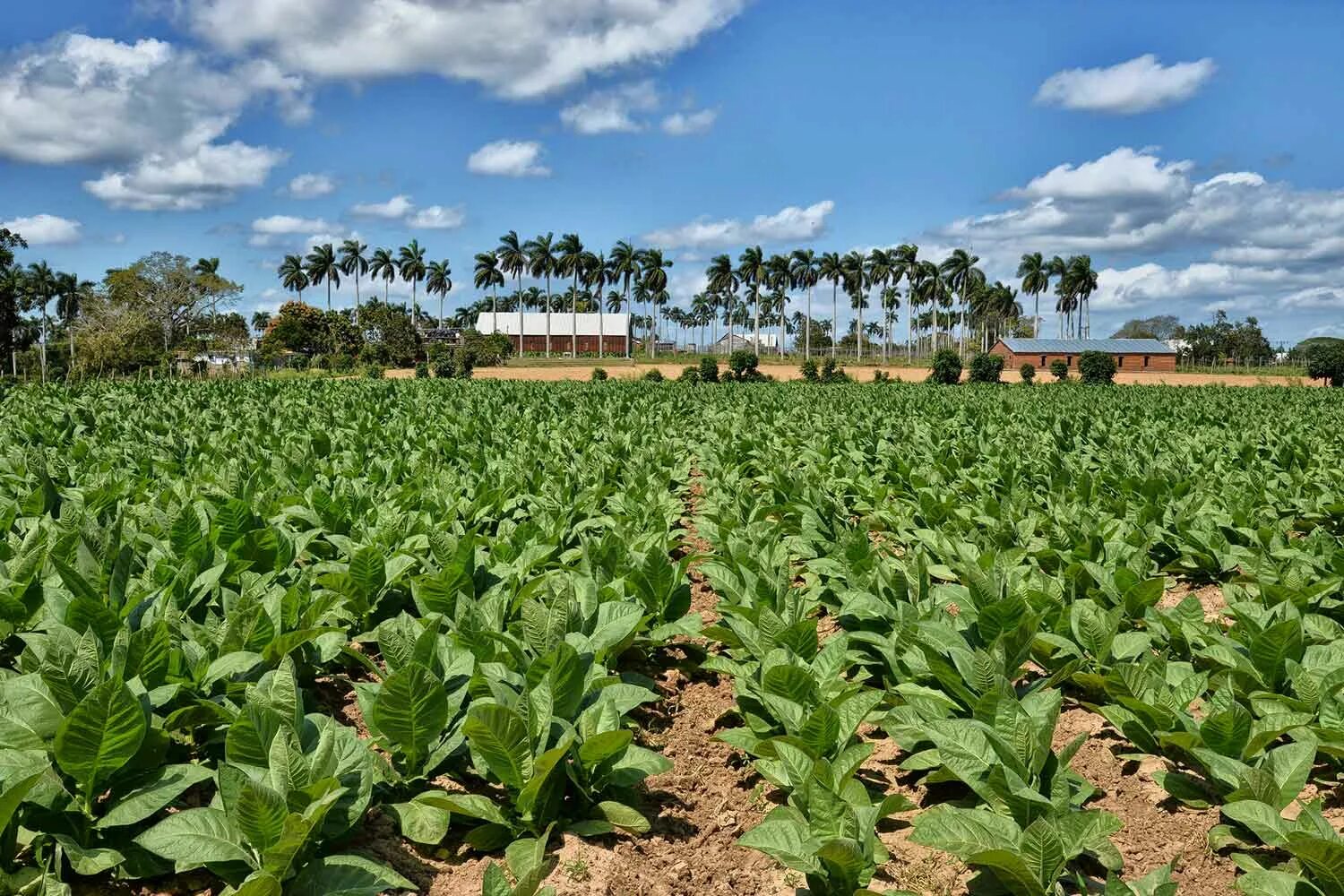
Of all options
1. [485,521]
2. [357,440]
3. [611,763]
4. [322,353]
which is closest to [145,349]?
[322,353]

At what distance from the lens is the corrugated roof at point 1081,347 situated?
92.2m

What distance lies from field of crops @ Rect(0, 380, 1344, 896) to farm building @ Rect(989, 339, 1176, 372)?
300ft

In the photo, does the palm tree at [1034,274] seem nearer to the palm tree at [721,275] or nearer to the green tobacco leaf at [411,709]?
the palm tree at [721,275]

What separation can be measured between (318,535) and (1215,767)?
5.50 m

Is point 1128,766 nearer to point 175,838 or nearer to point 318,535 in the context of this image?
point 175,838

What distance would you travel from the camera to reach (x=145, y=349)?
67.2 meters

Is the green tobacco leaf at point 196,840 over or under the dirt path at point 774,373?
under

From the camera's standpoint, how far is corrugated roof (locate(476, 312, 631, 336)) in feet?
393

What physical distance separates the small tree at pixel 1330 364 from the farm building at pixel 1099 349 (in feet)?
110

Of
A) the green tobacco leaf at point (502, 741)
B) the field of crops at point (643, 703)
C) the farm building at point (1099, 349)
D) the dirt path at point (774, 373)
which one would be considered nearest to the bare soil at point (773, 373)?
the dirt path at point (774, 373)

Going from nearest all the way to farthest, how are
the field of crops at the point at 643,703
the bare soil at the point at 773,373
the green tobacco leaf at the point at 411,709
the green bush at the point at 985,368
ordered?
the field of crops at the point at 643,703 → the green tobacco leaf at the point at 411,709 → the green bush at the point at 985,368 → the bare soil at the point at 773,373

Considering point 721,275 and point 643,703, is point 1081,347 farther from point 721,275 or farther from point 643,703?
point 643,703

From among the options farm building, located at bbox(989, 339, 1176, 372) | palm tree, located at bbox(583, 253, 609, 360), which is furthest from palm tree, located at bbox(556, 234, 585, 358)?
farm building, located at bbox(989, 339, 1176, 372)

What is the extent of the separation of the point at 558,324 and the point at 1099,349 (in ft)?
216
